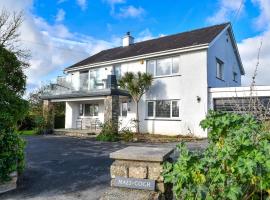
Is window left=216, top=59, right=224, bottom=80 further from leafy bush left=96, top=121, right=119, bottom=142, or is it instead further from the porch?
leafy bush left=96, top=121, right=119, bottom=142

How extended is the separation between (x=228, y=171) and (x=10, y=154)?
17.6 feet

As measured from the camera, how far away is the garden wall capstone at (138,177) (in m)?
3.31

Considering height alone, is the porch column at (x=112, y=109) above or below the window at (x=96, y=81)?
below

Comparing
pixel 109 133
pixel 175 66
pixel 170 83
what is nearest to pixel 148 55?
pixel 175 66

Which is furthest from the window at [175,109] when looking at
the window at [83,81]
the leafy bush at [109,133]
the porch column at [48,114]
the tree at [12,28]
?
the tree at [12,28]

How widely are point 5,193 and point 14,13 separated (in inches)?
911

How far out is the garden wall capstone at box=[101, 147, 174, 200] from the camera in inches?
130

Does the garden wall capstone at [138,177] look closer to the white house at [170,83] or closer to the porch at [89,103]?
the white house at [170,83]

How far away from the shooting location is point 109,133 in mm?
17234

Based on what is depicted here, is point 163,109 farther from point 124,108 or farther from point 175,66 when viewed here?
point 124,108

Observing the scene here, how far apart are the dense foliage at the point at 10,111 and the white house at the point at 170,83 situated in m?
11.4

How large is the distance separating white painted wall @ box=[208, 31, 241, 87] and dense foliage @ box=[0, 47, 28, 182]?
45.8 ft

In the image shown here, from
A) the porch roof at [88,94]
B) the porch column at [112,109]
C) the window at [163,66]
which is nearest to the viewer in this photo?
the porch column at [112,109]

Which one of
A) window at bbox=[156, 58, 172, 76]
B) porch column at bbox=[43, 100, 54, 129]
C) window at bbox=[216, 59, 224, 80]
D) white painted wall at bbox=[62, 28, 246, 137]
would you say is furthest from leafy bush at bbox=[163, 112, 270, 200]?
porch column at bbox=[43, 100, 54, 129]
